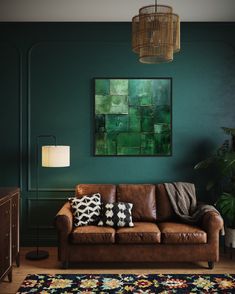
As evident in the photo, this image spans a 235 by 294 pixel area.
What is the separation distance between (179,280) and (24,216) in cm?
231

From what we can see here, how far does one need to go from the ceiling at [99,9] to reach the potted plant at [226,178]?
4.85 feet

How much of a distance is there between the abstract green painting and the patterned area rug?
1.76 meters

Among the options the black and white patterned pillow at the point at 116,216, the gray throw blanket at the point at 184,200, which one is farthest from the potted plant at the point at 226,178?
the black and white patterned pillow at the point at 116,216

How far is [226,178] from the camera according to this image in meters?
5.28

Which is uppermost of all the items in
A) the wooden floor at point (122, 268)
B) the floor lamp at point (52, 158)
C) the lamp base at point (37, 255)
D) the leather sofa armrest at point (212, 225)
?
the floor lamp at point (52, 158)

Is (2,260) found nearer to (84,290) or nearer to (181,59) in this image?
(84,290)

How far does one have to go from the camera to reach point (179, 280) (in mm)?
3980

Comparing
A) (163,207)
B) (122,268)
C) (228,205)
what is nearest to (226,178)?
(228,205)

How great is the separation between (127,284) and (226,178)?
2156 mm

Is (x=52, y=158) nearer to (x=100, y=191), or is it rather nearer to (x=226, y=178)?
(x=100, y=191)

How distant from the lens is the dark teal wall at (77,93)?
17.3 feet

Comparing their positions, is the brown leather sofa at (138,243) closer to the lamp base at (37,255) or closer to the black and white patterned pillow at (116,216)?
the black and white patterned pillow at (116,216)

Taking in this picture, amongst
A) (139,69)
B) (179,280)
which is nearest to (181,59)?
(139,69)

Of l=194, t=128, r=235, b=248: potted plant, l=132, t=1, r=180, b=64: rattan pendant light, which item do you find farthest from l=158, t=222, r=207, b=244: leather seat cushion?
l=132, t=1, r=180, b=64: rattan pendant light
